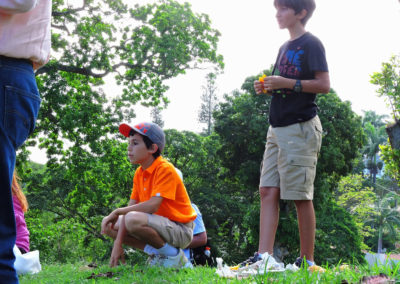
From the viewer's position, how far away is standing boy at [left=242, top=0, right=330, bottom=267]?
12.2 ft

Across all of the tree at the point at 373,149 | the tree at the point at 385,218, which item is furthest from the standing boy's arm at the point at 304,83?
the tree at the point at 373,149

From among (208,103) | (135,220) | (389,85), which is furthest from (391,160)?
(208,103)

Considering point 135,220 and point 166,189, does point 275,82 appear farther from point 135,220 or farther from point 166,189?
point 135,220

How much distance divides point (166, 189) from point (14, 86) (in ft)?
8.79

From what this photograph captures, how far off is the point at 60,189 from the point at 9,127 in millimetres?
19934

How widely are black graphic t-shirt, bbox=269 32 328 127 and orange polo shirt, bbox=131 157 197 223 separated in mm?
1310

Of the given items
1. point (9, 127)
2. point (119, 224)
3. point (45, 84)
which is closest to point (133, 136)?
point (119, 224)

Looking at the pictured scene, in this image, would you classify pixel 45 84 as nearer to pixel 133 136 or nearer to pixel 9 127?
pixel 133 136

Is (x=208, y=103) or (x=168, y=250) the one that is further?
(x=208, y=103)

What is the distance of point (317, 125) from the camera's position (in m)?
3.92

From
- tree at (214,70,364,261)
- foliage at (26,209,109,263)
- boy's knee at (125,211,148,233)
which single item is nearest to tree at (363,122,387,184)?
tree at (214,70,364,261)

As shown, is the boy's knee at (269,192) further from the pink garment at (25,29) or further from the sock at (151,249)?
the pink garment at (25,29)

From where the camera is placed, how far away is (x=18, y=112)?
6.95 feet

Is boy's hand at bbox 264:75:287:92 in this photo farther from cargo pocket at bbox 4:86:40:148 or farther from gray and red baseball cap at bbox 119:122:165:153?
cargo pocket at bbox 4:86:40:148
